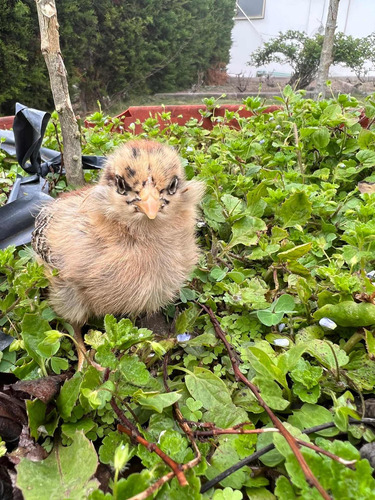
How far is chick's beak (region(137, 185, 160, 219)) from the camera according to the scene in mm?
962

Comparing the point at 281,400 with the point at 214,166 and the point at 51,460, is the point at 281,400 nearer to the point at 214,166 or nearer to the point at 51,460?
the point at 51,460

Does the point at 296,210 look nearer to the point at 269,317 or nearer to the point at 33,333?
the point at 269,317

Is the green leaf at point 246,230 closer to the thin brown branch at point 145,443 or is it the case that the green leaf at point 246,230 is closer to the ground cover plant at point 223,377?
the ground cover plant at point 223,377

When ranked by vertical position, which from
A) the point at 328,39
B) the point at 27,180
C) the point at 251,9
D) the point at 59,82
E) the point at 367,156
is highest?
the point at 251,9

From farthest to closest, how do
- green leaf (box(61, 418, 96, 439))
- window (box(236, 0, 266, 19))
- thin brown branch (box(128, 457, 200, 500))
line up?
window (box(236, 0, 266, 19)), green leaf (box(61, 418, 96, 439)), thin brown branch (box(128, 457, 200, 500))

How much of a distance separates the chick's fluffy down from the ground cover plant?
0.08 metres

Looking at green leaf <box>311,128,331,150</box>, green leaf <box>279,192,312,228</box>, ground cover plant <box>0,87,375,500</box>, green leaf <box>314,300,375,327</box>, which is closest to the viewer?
ground cover plant <box>0,87,375,500</box>

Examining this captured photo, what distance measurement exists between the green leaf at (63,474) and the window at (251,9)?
1174 centimetres

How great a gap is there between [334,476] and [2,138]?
1977mm

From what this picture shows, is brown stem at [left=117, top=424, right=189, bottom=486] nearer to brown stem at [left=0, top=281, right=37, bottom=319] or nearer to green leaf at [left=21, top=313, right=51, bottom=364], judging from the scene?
green leaf at [left=21, top=313, right=51, bottom=364]

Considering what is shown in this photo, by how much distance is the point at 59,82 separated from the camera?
130cm

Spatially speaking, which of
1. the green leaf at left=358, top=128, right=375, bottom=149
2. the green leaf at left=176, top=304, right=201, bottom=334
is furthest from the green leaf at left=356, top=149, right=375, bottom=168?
the green leaf at left=176, top=304, right=201, bottom=334

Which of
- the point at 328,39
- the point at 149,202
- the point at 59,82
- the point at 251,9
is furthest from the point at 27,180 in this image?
the point at 251,9

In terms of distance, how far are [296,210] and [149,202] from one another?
490mm
